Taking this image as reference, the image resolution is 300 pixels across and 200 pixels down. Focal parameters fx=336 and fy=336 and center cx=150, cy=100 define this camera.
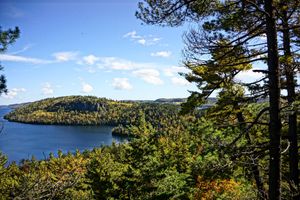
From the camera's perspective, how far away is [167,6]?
22.1 feet

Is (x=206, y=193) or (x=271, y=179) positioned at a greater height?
(x=271, y=179)

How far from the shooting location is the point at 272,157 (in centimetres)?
582

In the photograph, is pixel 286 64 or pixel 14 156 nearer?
pixel 286 64

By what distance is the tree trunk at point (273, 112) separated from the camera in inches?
228

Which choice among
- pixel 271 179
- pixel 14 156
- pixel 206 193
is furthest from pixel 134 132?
pixel 14 156

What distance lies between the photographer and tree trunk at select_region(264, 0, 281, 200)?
5.79 m

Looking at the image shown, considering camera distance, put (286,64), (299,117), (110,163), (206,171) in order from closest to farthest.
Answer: (206,171), (286,64), (299,117), (110,163)

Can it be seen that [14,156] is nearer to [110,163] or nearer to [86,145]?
[86,145]

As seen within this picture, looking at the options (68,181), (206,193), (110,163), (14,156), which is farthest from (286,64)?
(14,156)

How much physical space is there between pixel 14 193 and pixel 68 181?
0.99 meters

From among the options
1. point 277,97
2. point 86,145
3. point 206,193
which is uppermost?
point 277,97

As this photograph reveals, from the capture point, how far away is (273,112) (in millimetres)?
5879

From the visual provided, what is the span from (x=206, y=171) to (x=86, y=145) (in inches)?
5941

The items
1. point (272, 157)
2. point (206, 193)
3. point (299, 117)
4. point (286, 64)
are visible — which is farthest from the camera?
point (206, 193)
